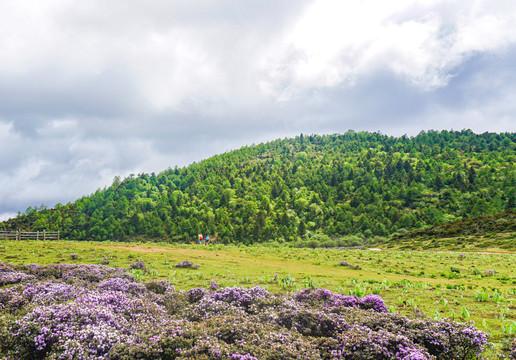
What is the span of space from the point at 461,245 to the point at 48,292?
5948 centimetres

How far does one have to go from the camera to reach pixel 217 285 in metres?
14.2

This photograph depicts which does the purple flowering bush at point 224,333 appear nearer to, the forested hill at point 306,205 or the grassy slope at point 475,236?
the grassy slope at point 475,236

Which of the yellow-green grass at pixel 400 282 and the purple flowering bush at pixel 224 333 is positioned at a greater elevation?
the purple flowering bush at pixel 224 333

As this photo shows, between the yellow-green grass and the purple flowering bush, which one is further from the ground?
the purple flowering bush

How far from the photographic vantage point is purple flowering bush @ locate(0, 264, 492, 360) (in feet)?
19.8

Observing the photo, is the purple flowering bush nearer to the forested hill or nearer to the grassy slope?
the grassy slope

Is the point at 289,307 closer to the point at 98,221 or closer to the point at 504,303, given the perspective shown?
the point at 504,303

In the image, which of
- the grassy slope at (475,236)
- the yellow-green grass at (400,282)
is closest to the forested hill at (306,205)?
the grassy slope at (475,236)

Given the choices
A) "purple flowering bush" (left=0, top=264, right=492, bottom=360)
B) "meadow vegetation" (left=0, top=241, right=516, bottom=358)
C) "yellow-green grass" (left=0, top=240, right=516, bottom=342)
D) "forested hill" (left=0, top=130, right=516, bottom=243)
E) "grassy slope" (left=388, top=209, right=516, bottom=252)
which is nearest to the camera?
"purple flowering bush" (left=0, top=264, right=492, bottom=360)

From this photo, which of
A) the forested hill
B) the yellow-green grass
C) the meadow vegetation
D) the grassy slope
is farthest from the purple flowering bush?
the forested hill

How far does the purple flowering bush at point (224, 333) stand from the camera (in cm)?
604

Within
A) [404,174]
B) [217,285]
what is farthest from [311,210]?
[217,285]

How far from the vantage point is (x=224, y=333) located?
6852 millimetres

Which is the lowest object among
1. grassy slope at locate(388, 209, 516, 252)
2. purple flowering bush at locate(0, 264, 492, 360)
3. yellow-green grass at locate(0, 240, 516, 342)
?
grassy slope at locate(388, 209, 516, 252)
